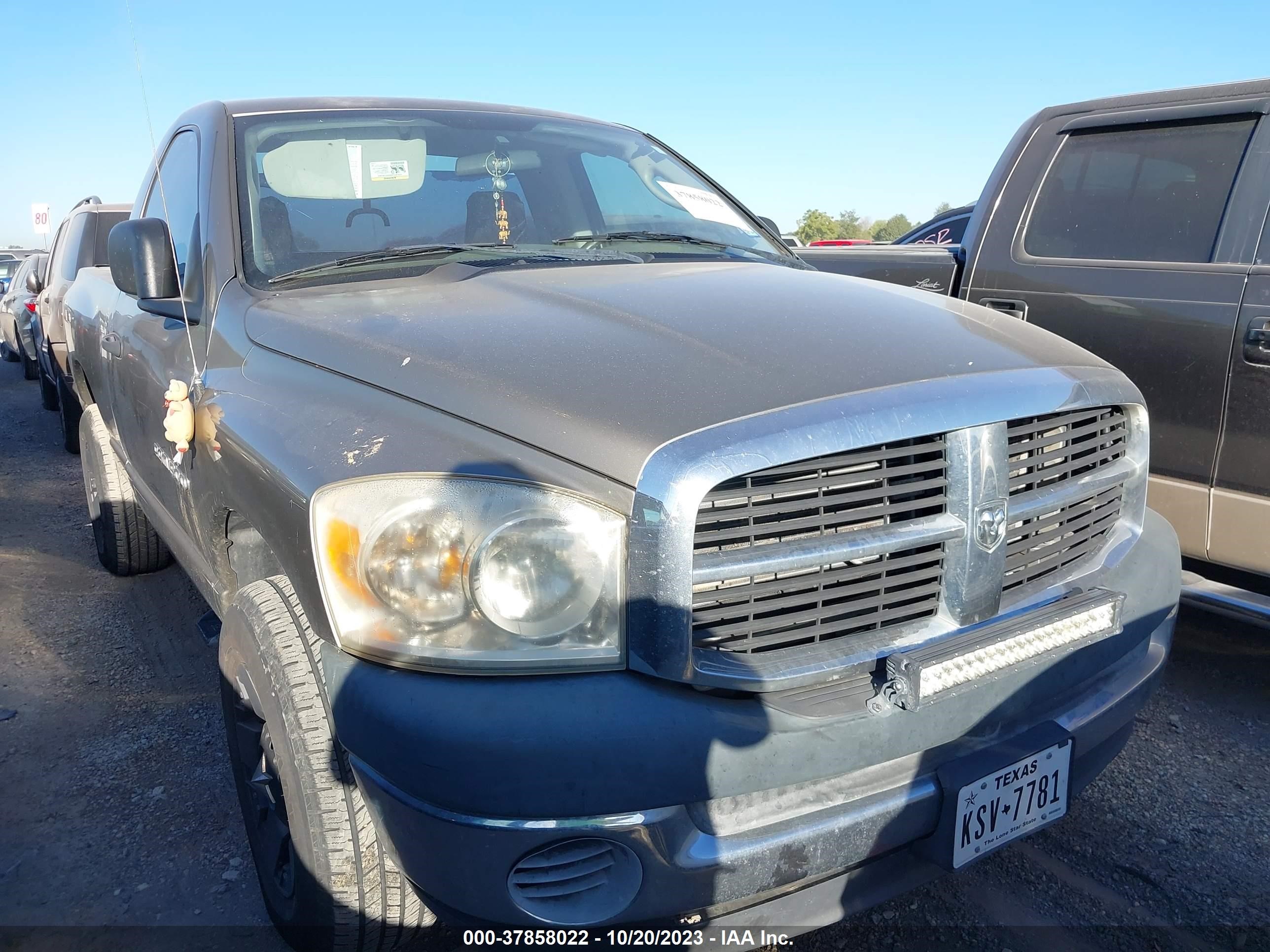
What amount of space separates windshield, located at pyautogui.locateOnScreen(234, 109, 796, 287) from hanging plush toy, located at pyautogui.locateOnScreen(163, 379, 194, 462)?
353mm

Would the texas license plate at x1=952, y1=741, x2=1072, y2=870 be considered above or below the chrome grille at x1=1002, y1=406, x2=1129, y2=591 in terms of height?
below

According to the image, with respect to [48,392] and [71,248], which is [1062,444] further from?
[48,392]

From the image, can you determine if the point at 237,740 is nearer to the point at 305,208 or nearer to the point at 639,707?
the point at 639,707

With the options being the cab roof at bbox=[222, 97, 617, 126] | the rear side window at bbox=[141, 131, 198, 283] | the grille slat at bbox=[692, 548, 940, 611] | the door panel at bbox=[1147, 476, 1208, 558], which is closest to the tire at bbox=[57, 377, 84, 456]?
the rear side window at bbox=[141, 131, 198, 283]

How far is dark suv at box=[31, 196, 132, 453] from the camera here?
6.91 meters

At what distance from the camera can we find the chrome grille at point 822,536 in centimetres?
160

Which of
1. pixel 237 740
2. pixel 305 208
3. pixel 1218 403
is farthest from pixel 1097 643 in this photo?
pixel 305 208

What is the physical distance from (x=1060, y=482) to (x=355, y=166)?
210cm

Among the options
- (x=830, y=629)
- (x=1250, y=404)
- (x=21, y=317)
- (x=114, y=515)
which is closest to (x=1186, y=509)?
(x=1250, y=404)

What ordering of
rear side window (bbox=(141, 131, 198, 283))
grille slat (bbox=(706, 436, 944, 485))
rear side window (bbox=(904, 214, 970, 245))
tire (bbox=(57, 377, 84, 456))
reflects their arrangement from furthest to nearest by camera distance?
rear side window (bbox=(904, 214, 970, 245))
tire (bbox=(57, 377, 84, 456))
rear side window (bbox=(141, 131, 198, 283))
grille slat (bbox=(706, 436, 944, 485))

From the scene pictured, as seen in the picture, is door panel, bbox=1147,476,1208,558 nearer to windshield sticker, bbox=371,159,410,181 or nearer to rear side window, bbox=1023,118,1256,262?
rear side window, bbox=1023,118,1256,262

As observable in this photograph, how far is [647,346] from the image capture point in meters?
1.88

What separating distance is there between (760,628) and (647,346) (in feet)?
1.94

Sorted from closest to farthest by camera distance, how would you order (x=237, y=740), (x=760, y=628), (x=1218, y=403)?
1. (x=760, y=628)
2. (x=237, y=740)
3. (x=1218, y=403)
